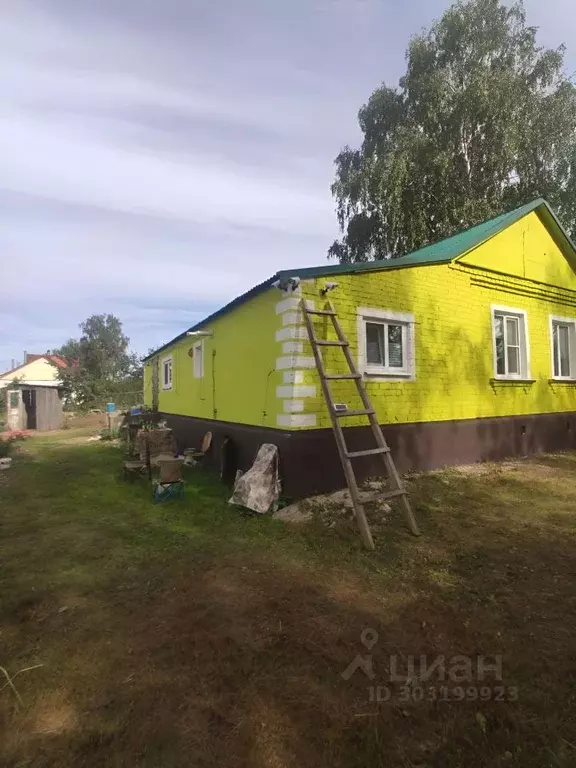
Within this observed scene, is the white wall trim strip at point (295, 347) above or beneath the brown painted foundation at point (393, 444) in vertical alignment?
above

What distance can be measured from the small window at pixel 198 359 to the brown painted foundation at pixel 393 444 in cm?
132

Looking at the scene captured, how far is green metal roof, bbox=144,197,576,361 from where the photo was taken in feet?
23.0

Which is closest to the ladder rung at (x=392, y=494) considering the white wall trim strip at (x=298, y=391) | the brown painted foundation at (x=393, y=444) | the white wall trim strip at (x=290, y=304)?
the brown painted foundation at (x=393, y=444)

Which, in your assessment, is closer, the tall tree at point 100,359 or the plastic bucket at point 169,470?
the plastic bucket at point 169,470

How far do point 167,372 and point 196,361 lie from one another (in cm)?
500

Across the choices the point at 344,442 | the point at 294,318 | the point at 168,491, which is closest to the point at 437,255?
the point at 294,318

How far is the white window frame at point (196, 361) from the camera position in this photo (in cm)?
1190

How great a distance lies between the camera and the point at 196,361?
12445 millimetres

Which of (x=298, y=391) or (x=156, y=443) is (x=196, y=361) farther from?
(x=298, y=391)

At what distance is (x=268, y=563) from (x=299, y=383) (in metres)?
2.83

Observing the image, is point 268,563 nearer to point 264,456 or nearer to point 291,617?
A: point 291,617

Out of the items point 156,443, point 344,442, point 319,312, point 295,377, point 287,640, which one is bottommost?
point 287,640

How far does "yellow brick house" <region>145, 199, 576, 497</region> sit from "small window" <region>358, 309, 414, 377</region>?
0.03m

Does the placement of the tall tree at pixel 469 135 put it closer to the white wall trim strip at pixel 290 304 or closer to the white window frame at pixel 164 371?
the white window frame at pixel 164 371
